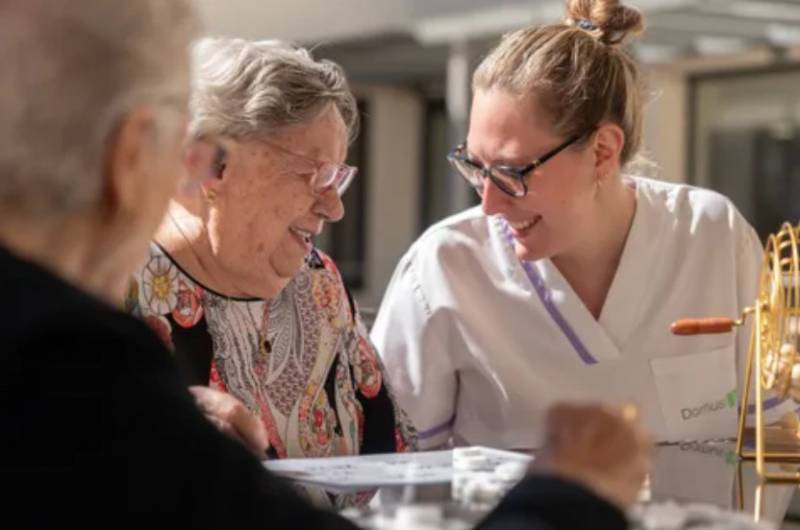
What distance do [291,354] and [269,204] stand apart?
238mm

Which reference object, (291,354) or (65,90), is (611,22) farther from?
(65,90)

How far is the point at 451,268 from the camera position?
8.80 ft

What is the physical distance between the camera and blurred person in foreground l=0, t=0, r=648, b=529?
1.02 m

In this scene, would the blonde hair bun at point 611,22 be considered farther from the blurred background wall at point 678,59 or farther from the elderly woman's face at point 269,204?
the blurred background wall at point 678,59

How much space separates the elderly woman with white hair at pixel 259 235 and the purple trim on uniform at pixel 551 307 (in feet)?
1.44

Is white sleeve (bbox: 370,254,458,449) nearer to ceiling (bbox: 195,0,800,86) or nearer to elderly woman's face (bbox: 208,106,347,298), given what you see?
elderly woman's face (bbox: 208,106,347,298)

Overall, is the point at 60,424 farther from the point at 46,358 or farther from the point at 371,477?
the point at 371,477

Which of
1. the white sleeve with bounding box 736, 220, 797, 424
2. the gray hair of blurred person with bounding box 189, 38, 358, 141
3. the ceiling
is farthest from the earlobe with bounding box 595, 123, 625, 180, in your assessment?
the ceiling

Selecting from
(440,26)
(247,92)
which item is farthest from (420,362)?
(440,26)

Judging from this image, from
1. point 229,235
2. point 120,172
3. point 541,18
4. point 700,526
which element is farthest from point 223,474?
point 541,18

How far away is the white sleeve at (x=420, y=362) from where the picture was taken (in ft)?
8.63

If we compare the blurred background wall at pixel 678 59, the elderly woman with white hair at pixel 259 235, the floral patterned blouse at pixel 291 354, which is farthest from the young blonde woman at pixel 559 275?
the blurred background wall at pixel 678 59

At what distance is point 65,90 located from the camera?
110cm

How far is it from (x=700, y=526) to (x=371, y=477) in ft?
1.58
